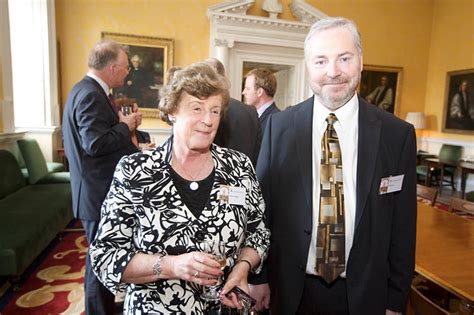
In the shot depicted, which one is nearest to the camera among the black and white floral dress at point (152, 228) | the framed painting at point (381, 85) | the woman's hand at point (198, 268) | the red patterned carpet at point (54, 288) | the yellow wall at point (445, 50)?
the woman's hand at point (198, 268)

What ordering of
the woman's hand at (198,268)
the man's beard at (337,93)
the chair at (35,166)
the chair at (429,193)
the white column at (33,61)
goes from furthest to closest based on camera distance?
the white column at (33,61)
the chair at (35,166)
the chair at (429,193)
the man's beard at (337,93)
the woman's hand at (198,268)

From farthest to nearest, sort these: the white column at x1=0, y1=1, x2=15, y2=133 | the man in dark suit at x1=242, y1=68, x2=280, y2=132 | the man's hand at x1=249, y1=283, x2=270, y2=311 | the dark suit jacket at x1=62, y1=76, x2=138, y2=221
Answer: the white column at x1=0, y1=1, x2=15, y2=133
the man in dark suit at x1=242, y1=68, x2=280, y2=132
the dark suit jacket at x1=62, y1=76, x2=138, y2=221
the man's hand at x1=249, y1=283, x2=270, y2=311

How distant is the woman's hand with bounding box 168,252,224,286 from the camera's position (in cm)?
110

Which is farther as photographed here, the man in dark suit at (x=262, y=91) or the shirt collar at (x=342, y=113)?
the man in dark suit at (x=262, y=91)

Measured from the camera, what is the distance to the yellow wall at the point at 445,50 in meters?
8.22

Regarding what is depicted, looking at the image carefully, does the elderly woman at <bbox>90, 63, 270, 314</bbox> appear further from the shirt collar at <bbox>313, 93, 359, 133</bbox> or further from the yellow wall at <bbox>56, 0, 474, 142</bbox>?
the yellow wall at <bbox>56, 0, 474, 142</bbox>

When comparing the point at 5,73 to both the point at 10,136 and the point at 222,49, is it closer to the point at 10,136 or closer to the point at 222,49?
the point at 10,136

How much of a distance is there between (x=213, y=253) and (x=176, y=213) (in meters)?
0.20

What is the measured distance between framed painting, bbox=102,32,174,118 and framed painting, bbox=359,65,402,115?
4.98 metres

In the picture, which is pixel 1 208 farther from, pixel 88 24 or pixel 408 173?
pixel 88 24

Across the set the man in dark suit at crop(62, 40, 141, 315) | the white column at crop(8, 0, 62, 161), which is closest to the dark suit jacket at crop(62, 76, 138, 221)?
the man in dark suit at crop(62, 40, 141, 315)

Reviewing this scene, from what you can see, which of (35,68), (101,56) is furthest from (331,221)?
(35,68)

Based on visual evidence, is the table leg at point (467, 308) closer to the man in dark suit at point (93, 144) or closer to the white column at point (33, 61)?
the man in dark suit at point (93, 144)

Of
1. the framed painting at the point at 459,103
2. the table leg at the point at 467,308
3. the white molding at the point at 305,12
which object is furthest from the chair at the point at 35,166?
the framed painting at the point at 459,103
